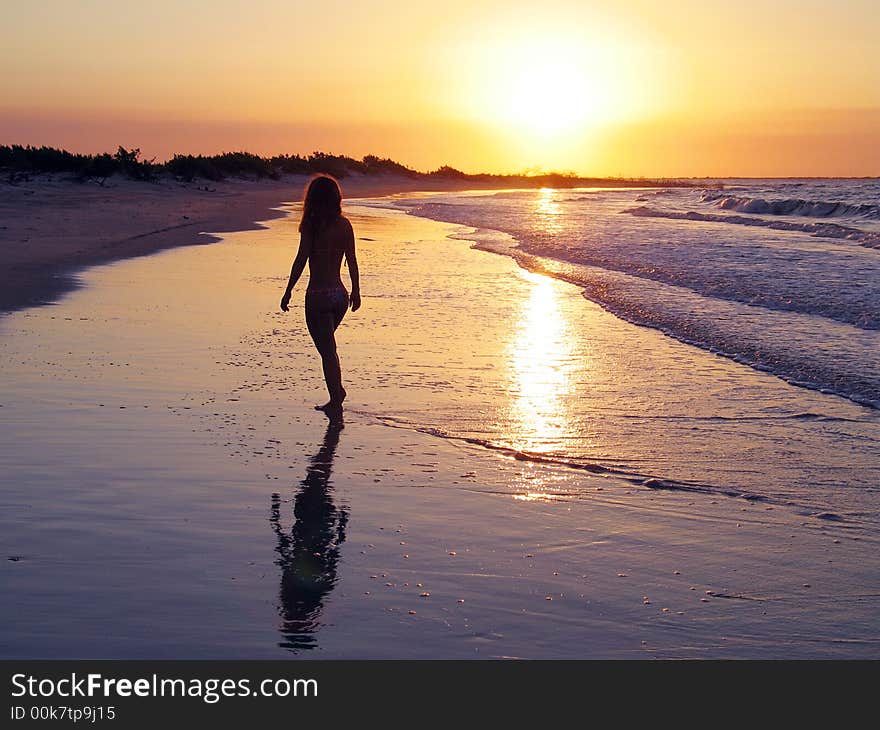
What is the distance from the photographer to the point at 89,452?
6.04 meters

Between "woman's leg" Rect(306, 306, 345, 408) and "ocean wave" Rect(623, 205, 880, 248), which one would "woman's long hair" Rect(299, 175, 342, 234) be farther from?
"ocean wave" Rect(623, 205, 880, 248)

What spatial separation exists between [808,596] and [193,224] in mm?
24002

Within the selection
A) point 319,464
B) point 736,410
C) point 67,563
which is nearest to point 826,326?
point 736,410

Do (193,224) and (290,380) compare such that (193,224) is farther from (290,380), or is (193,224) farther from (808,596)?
(808,596)

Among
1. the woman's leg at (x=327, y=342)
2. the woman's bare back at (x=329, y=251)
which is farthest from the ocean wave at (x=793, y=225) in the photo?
the woman's leg at (x=327, y=342)

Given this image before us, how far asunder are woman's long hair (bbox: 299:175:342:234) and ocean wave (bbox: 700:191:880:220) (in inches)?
1185

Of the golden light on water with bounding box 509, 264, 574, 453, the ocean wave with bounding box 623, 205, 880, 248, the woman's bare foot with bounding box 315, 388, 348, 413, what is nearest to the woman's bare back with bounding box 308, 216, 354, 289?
the woman's bare foot with bounding box 315, 388, 348, 413

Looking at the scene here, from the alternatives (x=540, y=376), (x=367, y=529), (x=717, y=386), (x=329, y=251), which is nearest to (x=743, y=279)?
Result: (x=717, y=386)

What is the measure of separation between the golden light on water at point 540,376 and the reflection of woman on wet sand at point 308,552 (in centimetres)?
160

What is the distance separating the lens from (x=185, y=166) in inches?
2063

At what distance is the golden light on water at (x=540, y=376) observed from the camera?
270 inches

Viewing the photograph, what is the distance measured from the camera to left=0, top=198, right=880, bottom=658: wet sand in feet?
12.4
